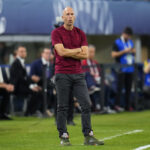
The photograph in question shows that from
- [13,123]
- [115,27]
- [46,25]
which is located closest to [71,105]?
[13,123]

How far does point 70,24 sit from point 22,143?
6.81 feet

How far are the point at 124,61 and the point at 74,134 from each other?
6.58 metres

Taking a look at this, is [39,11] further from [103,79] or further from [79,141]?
[79,141]

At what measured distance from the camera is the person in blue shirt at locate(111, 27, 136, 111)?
1655cm

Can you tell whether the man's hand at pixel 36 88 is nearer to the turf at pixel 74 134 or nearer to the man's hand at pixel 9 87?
the man's hand at pixel 9 87

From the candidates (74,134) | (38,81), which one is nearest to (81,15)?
(38,81)

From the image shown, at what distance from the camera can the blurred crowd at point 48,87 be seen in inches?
604

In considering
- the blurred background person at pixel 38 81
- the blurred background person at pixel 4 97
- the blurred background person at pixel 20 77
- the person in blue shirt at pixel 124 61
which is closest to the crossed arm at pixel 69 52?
the blurred background person at pixel 4 97

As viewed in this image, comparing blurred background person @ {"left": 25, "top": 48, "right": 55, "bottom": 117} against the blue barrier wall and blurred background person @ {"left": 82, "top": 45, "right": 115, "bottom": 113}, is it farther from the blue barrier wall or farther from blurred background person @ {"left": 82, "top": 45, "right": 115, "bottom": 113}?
the blue barrier wall

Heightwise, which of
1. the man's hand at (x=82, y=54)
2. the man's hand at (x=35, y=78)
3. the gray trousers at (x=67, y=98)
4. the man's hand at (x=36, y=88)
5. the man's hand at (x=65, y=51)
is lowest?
the man's hand at (x=36, y=88)

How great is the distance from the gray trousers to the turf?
32 cm

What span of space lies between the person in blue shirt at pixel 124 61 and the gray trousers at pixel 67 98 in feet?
26.0

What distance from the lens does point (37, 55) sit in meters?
19.3

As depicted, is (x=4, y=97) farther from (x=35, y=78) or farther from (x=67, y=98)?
(x=67, y=98)
